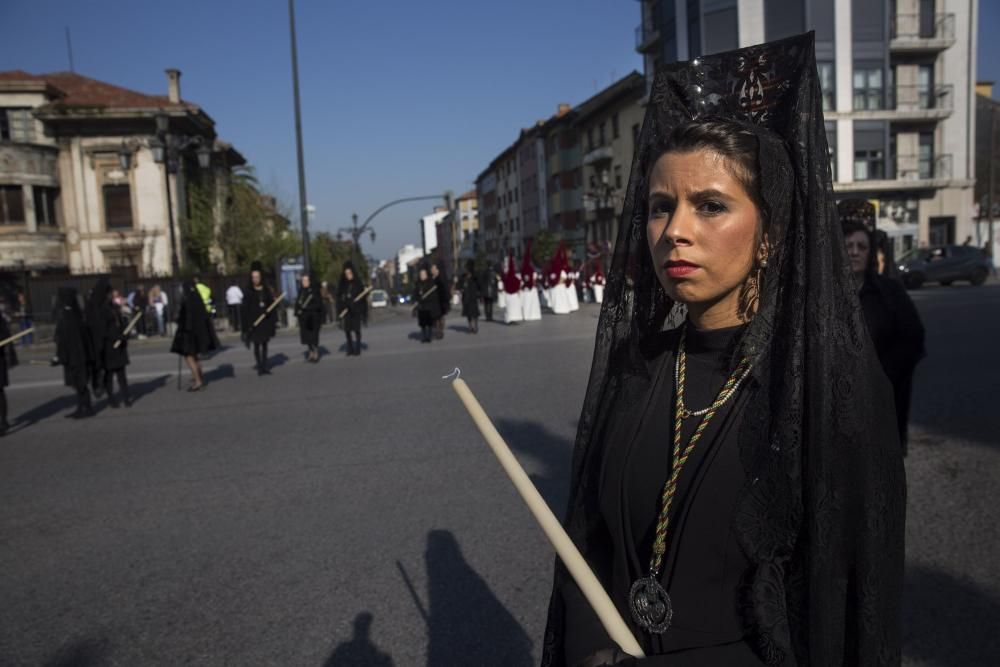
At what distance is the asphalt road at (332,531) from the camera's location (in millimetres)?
3482

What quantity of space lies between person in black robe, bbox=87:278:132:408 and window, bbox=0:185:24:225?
28797 millimetres

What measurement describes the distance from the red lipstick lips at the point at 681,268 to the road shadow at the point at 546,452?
3592 mm

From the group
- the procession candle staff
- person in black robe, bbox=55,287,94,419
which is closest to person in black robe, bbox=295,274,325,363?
the procession candle staff

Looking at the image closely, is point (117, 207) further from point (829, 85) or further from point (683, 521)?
point (683, 521)

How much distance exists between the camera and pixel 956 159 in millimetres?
39250

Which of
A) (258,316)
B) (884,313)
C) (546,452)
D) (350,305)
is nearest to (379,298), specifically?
(350,305)

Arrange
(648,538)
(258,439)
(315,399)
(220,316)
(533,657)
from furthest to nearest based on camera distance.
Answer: (220,316)
(315,399)
(258,439)
(533,657)
(648,538)

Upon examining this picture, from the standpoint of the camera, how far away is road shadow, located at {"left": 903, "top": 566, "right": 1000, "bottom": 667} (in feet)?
10.1

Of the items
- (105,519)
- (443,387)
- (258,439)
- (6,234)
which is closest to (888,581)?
(105,519)

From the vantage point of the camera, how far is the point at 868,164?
125ft

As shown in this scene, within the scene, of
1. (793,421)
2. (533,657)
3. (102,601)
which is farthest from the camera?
(102,601)

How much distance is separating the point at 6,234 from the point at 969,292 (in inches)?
1510

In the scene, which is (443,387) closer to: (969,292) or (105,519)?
(105,519)

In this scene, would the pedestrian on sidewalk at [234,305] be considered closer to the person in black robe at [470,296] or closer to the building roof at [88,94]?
the person in black robe at [470,296]
